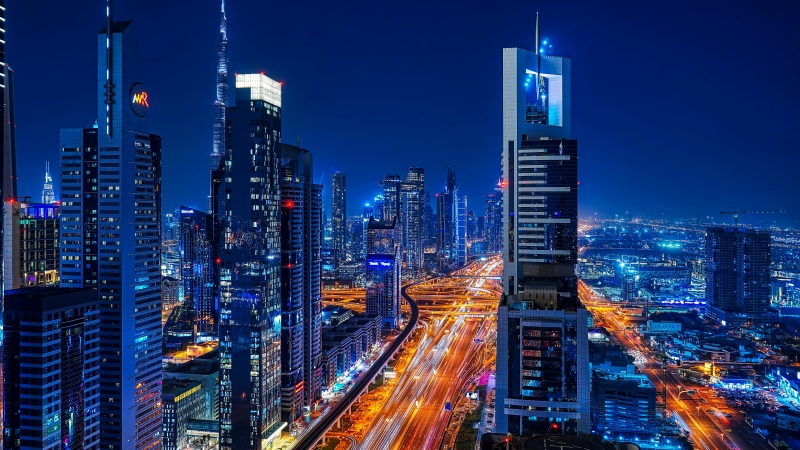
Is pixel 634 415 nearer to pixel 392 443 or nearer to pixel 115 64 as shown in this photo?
pixel 392 443

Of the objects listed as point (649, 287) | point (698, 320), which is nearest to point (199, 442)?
point (698, 320)

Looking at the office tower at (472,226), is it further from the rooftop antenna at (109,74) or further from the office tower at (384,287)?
the rooftop antenna at (109,74)

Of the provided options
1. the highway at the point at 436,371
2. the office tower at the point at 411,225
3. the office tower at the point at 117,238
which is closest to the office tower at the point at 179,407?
the office tower at the point at 117,238

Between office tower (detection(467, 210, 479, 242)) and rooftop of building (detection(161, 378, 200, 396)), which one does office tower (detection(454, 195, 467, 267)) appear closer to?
office tower (detection(467, 210, 479, 242))

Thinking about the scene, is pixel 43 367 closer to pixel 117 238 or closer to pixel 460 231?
pixel 117 238

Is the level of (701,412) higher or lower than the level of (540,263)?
lower

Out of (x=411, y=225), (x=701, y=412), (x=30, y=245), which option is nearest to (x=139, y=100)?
(x=30, y=245)
